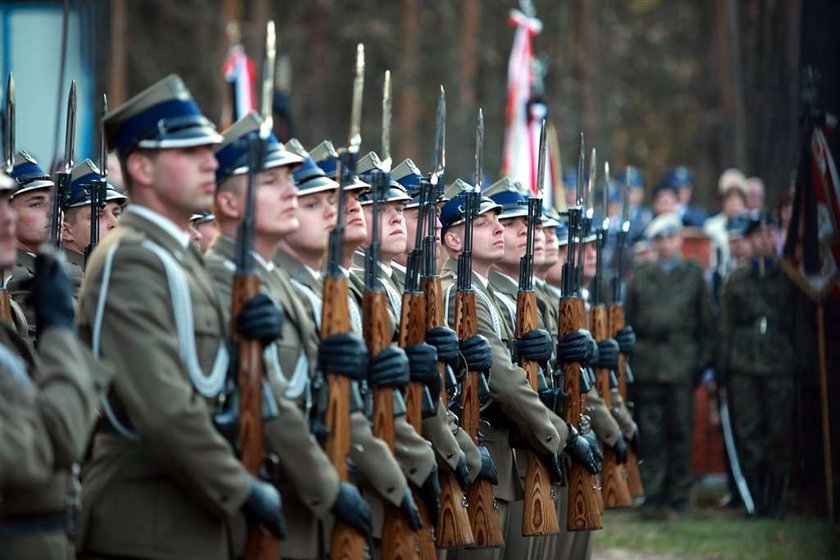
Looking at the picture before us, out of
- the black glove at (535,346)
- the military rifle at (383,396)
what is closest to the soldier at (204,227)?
the black glove at (535,346)

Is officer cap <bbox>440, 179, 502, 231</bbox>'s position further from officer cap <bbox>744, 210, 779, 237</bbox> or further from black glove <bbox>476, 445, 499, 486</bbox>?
officer cap <bbox>744, 210, 779, 237</bbox>

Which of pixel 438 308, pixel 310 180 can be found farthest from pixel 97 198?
pixel 438 308

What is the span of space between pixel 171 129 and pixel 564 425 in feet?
11.6

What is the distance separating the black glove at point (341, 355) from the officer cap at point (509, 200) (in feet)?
10.9

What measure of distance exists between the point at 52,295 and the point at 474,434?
3485mm

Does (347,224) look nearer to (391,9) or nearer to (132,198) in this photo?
(132,198)

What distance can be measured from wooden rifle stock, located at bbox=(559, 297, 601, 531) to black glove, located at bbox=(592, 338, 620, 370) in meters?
1.02

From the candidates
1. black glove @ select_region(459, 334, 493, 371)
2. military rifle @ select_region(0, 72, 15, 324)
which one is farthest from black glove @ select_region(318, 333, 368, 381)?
black glove @ select_region(459, 334, 493, 371)

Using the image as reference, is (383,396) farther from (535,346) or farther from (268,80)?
(535,346)

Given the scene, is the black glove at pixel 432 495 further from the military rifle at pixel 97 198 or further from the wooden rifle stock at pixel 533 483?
the military rifle at pixel 97 198

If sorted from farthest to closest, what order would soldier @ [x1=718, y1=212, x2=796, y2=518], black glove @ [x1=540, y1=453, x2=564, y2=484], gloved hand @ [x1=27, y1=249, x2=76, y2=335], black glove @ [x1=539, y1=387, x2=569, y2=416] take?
soldier @ [x1=718, y1=212, x2=796, y2=518], black glove @ [x1=539, y1=387, x2=569, y2=416], black glove @ [x1=540, y1=453, x2=564, y2=484], gloved hand @ [x1=27, y1=249, x2=76, y2=335]

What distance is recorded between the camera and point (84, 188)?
28.4 ft

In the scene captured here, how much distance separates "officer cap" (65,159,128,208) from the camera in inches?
339

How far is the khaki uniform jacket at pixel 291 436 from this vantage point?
5.96 m
